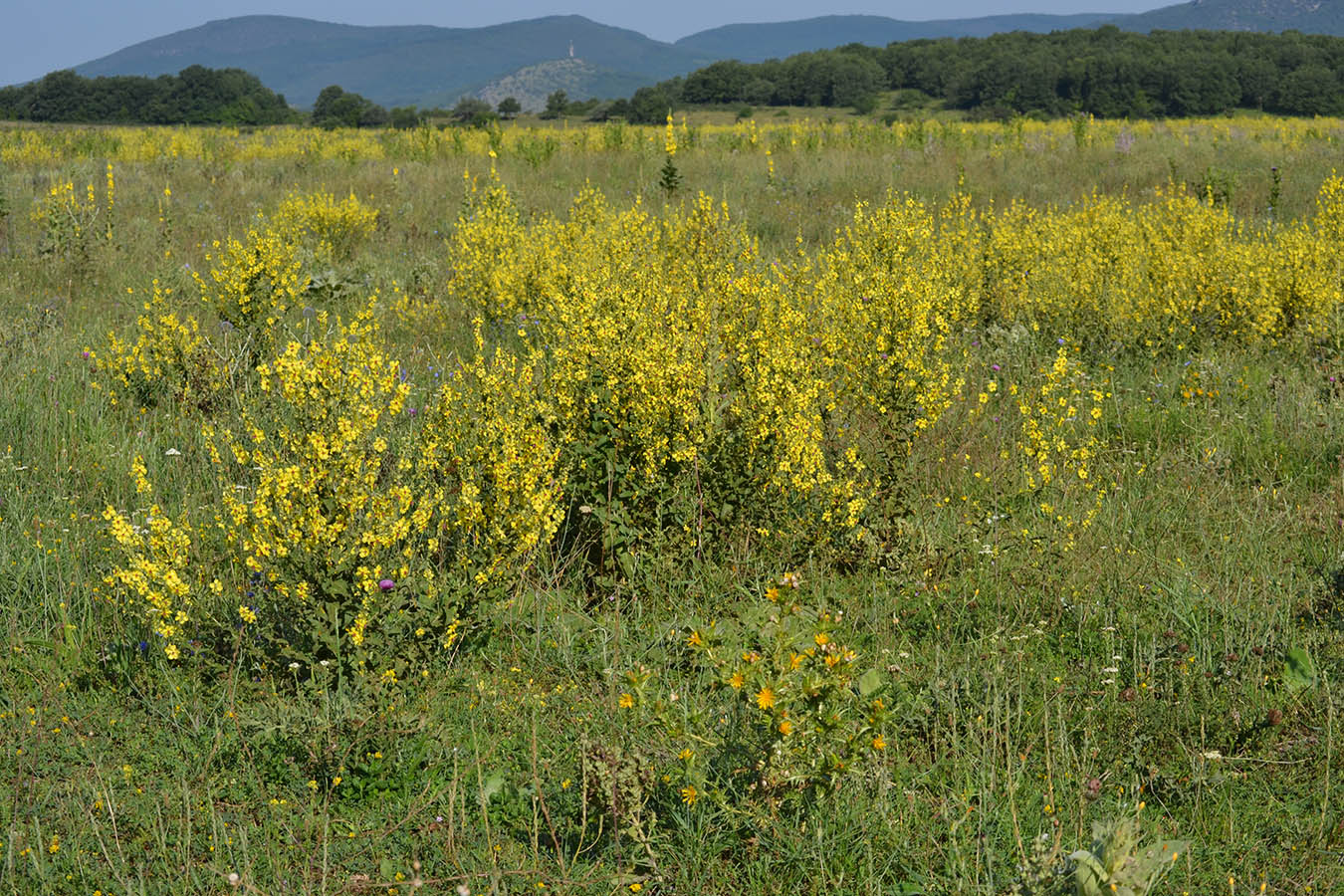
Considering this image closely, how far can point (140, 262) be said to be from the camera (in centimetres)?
865

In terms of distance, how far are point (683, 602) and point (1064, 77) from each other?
56.0 m

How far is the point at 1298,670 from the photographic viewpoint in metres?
3.10

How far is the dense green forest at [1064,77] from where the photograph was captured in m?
47.0

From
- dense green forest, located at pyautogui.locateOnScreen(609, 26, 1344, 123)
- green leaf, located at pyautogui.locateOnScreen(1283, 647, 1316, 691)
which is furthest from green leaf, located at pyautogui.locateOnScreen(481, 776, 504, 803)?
dense green forest, located at pyautogui.locateOnScreen(609, 26, 1344, 123)

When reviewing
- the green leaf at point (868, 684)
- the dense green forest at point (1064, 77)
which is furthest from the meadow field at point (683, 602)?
the dense green forest at point (1064, 77)

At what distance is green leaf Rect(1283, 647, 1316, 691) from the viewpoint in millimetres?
3051

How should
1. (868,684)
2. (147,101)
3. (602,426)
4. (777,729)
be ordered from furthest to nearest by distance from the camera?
(147,101) < (602,426) < (868,684) < (777,729)

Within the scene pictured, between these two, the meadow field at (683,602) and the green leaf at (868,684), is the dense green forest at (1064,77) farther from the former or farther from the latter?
the green leaf at (868,684)

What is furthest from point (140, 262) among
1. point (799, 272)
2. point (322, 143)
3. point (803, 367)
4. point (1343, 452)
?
point (322, 143)

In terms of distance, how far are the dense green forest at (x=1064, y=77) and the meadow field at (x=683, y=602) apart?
3878 centimetres

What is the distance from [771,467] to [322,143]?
1921 centimetres

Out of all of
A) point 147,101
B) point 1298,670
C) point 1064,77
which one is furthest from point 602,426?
point 147,101

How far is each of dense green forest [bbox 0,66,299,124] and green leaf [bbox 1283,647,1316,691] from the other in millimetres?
54122

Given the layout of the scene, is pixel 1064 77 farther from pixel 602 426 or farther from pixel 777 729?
pixel 777 729
